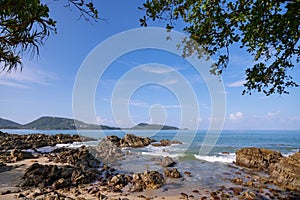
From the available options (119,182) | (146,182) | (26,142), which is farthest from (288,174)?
(26,142)

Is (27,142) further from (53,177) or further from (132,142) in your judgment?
(53,177)

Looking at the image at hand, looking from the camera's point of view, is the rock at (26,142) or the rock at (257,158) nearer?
the rock at (257,158)

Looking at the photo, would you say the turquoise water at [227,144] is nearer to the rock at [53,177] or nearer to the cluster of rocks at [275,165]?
the cluster of rocks at [275,165]

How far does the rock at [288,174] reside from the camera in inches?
400

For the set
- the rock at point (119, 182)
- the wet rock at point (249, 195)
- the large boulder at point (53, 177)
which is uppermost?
the large boulder at point (53, 177)

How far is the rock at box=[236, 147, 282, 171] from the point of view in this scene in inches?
596

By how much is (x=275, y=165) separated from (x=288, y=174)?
181cm

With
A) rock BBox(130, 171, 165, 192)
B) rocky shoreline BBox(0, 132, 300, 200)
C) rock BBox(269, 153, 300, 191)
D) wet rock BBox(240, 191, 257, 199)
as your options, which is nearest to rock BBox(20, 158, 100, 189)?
rocky shoreline BBox(0, 132, 300, 200)

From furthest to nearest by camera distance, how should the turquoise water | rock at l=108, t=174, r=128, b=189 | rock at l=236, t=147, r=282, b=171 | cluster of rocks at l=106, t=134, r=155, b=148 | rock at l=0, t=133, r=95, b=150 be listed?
cluster of rocks at l=106, t=134, r=155, b=148 < rock at l=0, t=133, r=95, b=150 < the turquoise water < rock at l=236, t=147, r=282, b=171 < rock at l=108, t=174, r=128, b=189

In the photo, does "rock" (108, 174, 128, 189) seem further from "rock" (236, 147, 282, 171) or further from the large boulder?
"rock" (236, 147, 282, 171)

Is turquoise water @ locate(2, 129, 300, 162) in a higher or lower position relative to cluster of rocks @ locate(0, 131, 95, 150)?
lower

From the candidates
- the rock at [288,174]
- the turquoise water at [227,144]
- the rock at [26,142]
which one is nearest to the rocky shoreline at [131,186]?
the rock at [288,174]

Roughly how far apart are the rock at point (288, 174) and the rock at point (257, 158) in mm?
3072

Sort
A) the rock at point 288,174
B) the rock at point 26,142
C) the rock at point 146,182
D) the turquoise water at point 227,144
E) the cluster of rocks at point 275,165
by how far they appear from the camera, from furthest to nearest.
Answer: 1. the rock at point 26,142
2. the turquoise water at point 227,144
3. the cluster of rocks at point 275,165
4. the rock at point 288,174
5. the rock at point 146,182
